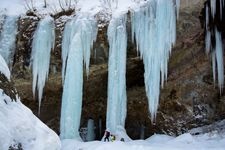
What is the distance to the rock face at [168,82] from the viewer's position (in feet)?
45.4

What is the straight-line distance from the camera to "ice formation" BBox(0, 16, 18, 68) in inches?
572

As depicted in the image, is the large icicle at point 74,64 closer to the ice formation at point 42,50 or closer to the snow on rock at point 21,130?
the ice formation at point 42,50

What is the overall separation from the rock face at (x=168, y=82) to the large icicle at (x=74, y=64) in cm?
42

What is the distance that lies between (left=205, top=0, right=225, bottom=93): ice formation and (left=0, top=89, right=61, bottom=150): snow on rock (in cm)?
932

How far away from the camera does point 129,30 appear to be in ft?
44.7

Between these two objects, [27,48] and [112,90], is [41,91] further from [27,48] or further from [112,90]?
[112,90]

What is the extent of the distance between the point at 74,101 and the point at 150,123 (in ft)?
12.7

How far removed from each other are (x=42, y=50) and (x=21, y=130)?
9829 mm

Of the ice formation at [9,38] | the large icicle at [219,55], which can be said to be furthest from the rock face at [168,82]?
the large icicle at [219,55]

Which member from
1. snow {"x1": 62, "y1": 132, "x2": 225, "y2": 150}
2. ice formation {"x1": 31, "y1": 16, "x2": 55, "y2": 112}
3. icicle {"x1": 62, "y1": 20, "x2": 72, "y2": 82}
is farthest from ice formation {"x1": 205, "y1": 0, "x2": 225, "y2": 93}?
ice formation {"x1": 31, "y1": 16, "x2": 55, "y2": 112}

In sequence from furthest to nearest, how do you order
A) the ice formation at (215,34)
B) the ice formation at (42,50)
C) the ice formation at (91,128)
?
the ice formation at (91,128)
the ice formation at (42,50)
the ice formation at (215,34)

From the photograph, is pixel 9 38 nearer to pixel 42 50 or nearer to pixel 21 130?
pixel 42 50

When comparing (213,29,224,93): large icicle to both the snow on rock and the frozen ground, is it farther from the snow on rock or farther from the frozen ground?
the snow on rock

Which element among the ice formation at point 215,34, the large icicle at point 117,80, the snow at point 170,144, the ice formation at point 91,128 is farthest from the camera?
the ice formation at point 91,128
